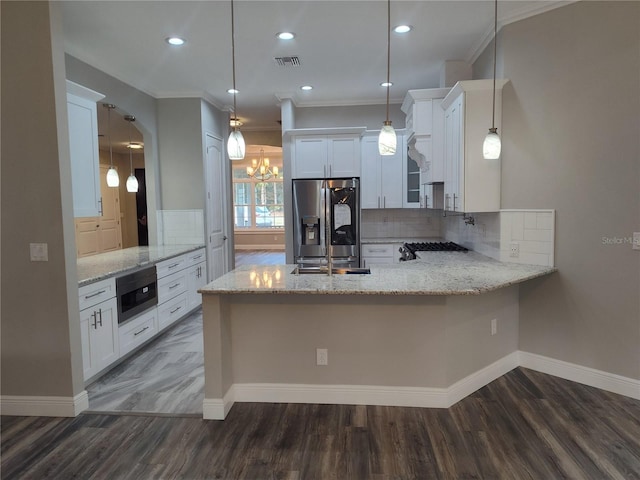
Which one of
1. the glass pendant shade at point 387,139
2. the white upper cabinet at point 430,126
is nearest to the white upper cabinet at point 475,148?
the white upper cabinet at point 430,126

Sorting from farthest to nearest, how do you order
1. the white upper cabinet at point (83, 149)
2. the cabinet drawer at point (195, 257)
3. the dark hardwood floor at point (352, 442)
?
1. the cabinet drawer at point (195, 257)
2. the white upper cabinet at point (83, 149)
3. the dark hardwood floor at point (352, 442)

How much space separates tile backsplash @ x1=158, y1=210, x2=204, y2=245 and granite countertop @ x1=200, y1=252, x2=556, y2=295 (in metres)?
2.35

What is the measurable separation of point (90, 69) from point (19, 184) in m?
1.88

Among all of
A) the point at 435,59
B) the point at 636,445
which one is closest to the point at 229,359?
the point at 636,445

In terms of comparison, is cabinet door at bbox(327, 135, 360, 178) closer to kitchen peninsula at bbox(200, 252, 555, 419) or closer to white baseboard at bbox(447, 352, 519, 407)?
kitchen peninsula at bbox(200, 252, 555, 419)

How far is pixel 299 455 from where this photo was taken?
2.30 m

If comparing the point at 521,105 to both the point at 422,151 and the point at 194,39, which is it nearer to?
the point at 422,151

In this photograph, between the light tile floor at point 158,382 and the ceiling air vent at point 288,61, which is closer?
the light tile floor at point 158,382

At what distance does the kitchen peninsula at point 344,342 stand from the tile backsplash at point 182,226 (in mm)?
2618

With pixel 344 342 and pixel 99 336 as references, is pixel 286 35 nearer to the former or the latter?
pixel 344 342

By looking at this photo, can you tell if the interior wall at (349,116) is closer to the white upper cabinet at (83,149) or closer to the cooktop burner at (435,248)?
the cooktop burner at (435,248)

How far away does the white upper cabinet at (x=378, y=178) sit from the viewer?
5.55 meters

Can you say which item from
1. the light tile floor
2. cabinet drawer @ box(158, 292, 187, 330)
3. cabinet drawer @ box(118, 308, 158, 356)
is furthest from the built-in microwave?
the light tile floor

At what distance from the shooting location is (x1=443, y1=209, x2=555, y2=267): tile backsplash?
10.6ft
